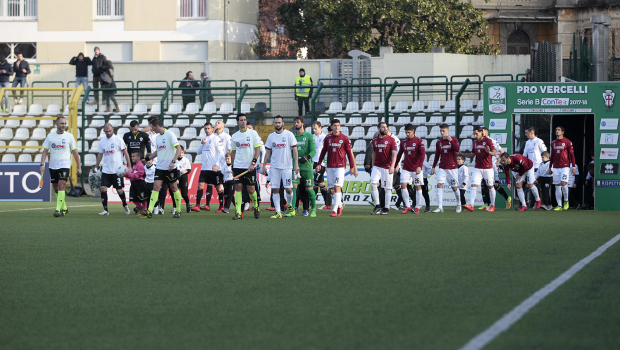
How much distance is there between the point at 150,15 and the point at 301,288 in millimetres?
34795

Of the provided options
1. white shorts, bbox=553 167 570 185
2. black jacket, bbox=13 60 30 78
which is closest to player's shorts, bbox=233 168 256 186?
white shorts, bbox=553 167 570 185

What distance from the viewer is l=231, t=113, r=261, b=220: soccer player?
1395 centimetres

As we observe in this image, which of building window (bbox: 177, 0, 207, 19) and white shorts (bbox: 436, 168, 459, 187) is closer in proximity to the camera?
white shorts (bbox: 436, 168, 459, 187)

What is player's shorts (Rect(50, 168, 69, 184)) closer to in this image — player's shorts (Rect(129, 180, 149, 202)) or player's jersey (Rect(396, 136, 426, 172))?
player's shorts (Rect(129, 180, 149, 202))

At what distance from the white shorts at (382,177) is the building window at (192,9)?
2565cm

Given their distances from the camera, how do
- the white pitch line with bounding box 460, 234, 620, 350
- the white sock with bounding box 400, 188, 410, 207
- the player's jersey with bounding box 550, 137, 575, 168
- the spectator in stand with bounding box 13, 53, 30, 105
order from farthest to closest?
the spectator in stand with bounding box 13, 53, 30, 105, the player's jersey with bounding box 550, 137, 575, 168, the white sock with bounding box 400, 188, 410, 207, the white pitch line with bounding box 460, 234, 620, 350

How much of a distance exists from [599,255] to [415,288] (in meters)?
3.26

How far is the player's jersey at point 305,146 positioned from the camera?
48.7 feet

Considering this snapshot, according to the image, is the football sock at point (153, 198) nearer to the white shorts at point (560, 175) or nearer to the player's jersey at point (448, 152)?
the player's jersey at point (448, 152)

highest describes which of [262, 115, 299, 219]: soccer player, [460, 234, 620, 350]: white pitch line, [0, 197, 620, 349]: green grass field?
[262, 115, 299, 219]: soccer player

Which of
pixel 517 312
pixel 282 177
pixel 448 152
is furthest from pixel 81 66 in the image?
pixel 517 312

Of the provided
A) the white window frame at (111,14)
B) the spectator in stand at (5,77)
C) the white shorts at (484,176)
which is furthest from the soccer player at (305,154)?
the white window frame at (111,14)

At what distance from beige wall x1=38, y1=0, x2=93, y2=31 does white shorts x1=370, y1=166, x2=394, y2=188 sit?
27814 mm

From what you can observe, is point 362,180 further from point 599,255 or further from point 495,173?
point 599,255
